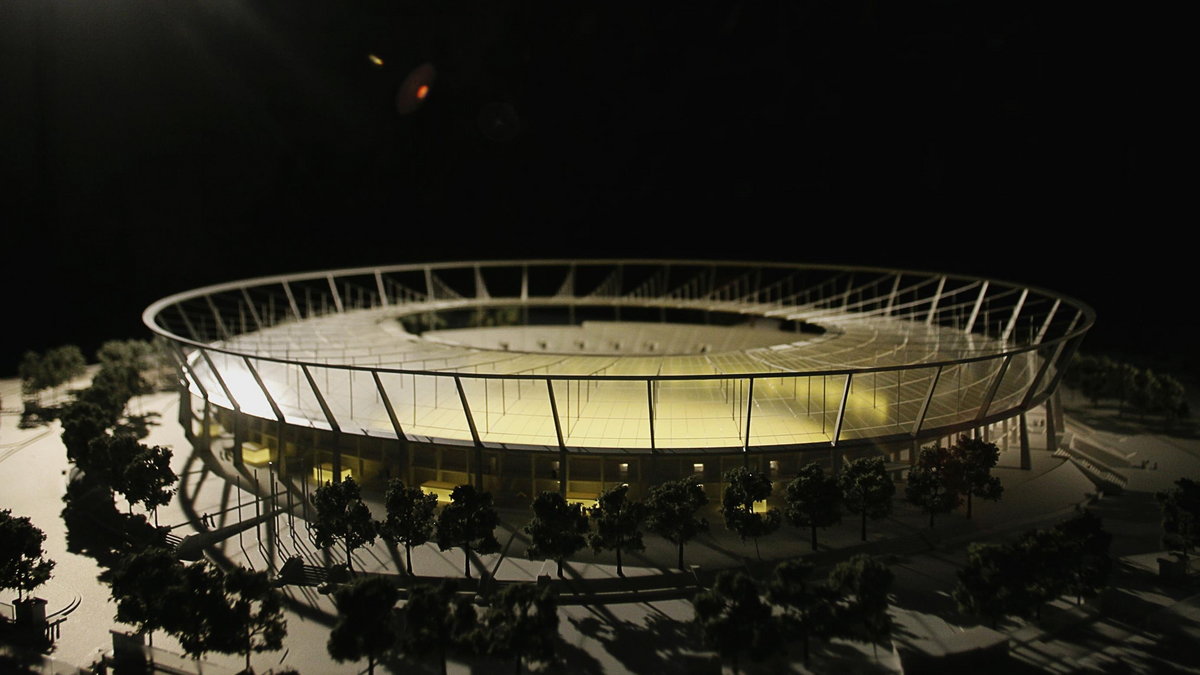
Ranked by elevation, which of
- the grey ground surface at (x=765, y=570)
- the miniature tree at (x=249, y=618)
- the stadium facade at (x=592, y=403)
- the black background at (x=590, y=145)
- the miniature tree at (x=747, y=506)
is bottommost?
the grey ground surface at (x=765, y=570)

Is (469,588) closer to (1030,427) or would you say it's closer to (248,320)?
(1030,427)

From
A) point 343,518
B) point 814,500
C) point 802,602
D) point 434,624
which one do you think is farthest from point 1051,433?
point 343,518

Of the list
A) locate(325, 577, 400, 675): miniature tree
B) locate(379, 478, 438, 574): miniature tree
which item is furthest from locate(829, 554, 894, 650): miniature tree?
locate(379, 478, 438, 574): miniature tree

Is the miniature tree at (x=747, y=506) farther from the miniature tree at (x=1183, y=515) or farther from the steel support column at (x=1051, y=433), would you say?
the steel support column at (x=1051, y=433)

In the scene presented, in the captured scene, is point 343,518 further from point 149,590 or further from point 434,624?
point 434,624

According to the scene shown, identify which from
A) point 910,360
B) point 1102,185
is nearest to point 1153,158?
point 1102,185

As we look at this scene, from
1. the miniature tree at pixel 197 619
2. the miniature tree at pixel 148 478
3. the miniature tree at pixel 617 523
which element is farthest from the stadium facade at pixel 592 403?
the miniature tree at pixel 197 619
